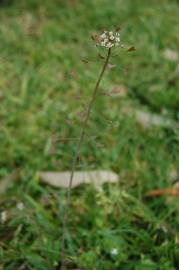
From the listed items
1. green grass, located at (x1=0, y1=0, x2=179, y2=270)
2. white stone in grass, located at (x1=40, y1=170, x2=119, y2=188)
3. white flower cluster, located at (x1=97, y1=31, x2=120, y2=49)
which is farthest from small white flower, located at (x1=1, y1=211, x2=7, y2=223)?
white flower cluster, located at (x1=97, y1=31, x2=120, y2=49)

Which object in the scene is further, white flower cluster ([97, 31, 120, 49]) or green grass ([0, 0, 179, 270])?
green grass ([0, 0, 179, 270])

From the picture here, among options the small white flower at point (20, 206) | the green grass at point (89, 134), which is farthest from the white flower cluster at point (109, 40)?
the small white flower at point (20, 206)

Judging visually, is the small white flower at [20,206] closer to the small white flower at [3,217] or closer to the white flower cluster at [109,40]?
the small white flower at [3,217]

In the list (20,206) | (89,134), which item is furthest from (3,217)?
(89,134)

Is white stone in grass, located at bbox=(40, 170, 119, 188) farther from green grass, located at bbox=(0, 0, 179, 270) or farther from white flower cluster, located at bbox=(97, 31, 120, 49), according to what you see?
white flower cluster, located at bbox=(97, 31, 120, 49)

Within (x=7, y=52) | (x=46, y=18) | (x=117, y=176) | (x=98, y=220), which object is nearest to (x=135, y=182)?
(x=117, y=176)

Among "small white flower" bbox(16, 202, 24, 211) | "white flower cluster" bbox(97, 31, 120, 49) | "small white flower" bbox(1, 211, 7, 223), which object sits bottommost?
"small white flower" bbox(1, 211, 7, 223)
